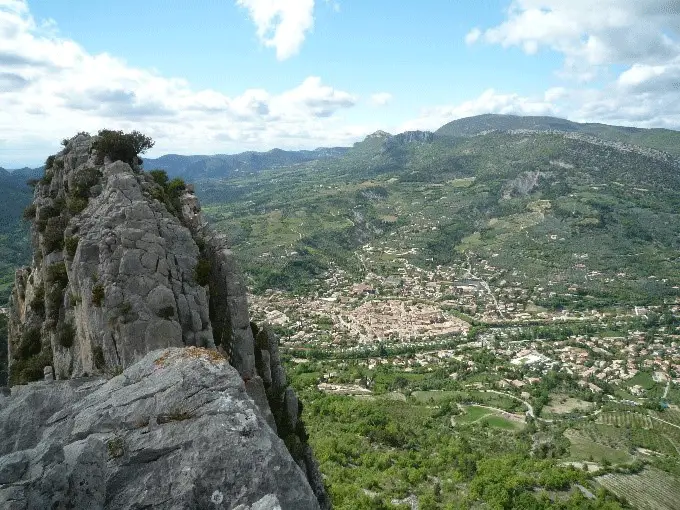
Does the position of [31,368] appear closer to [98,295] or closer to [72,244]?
[72,244]

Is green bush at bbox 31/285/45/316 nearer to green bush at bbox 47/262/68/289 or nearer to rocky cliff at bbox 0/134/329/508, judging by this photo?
rocky cliff at bbox 0/134/329/508

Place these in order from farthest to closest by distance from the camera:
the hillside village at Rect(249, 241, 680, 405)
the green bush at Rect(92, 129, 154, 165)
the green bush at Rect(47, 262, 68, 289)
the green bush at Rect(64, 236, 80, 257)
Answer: the hillside village at Rect(249, 241, 680, 405) < the green bush at Rect(92, 129, 154, 165) < the green bush at Rect(47, 262, 68, 289) < the green bush at Rect(64, 236, 80, 257)

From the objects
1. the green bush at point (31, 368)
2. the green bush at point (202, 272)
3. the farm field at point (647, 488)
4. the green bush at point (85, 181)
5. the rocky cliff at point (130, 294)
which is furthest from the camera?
the farm field at point (647, 488)

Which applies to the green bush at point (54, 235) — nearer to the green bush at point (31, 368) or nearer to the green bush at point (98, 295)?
the green bush at point (31, 368)

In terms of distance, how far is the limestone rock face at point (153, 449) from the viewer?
833 centimetres

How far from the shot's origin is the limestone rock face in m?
8.33

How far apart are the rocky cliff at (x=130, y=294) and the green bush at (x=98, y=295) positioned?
39mm

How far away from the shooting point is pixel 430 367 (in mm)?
95438

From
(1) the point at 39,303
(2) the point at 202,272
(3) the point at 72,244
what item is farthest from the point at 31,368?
(2) the point at 202,272

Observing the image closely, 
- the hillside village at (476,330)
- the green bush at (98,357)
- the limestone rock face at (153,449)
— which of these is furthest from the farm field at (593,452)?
the limestone rock face at (153,449)

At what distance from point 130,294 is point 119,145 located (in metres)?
13.3

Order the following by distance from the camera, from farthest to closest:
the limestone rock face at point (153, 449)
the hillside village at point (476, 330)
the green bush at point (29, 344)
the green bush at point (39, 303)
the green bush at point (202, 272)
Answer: the hillside village at point (476, 330) < the green bush at point (39, 303) < the green bush at point (29, 344) < the green bush at point (202, 272) < the limestone rock face at point (153, 449)

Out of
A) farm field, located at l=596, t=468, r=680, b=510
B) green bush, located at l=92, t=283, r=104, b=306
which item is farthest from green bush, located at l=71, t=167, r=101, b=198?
farm field, located at l=596, t=468, r=680, b=510

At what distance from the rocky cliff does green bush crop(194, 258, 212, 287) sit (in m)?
0.04
